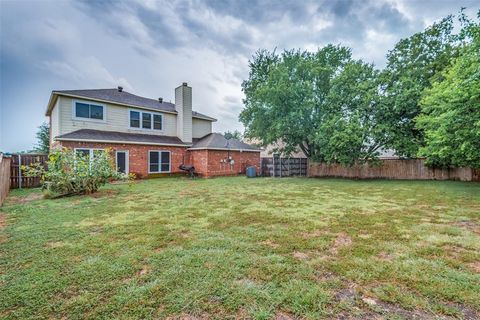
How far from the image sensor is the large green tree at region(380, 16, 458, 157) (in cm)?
1257

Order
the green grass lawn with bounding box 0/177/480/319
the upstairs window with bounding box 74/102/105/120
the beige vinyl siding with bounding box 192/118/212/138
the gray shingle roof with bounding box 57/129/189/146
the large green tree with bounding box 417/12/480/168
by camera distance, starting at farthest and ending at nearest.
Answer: the beige vinyl siding with bounding box 192/118/212/138, the upstairs window with bounding box 74/102/105/120, the gray shingle roof with bounding box 57/129/189/146, the large green tree with bounding box 417/12/480/168, the green grass lawn with bounding box 0/177/480/319

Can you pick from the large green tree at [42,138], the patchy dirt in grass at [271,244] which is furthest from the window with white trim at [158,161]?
the large green tree at [42,138]

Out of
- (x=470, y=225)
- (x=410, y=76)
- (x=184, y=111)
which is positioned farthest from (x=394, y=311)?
(x=184, y=111)

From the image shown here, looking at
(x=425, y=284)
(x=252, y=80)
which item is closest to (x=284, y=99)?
(x=252, y=80)

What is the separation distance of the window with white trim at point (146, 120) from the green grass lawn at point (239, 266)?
1088 centimetres

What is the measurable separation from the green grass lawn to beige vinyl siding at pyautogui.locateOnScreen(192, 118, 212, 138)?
45.1 ft

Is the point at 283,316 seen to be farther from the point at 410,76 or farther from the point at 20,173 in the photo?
the point at 410,76

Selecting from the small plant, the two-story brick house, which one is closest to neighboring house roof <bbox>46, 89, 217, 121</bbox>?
the two-story brick house

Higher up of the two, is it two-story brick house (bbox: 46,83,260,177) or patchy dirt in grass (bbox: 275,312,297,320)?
two-story brick house (bbox: 46,83,260,177)

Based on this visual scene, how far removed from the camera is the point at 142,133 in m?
15.2

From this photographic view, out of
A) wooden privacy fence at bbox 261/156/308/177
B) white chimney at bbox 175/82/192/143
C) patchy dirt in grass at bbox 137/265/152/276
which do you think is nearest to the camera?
patchy dirt in grass at bbox 137/265/152/276

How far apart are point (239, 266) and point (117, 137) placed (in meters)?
13.1

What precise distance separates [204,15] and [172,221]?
1004 centimetres

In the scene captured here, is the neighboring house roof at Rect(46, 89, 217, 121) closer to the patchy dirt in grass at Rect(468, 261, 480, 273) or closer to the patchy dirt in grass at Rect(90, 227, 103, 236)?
the patchy dirt in grass at Rect(90, 227, 103, 236)
